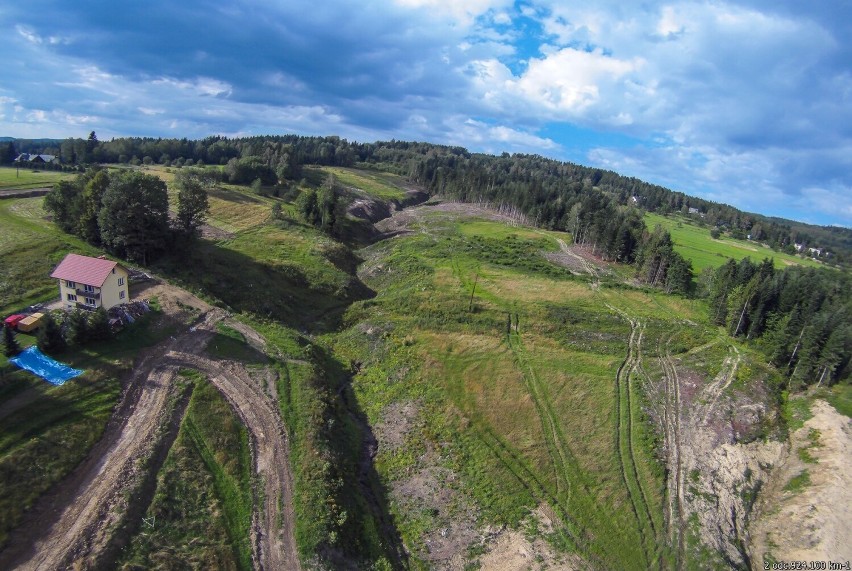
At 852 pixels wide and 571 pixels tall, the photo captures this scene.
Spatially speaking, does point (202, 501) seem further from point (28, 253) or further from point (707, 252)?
point (707, 252)

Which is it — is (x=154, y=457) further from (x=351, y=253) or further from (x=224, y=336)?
(x=351, y=253)

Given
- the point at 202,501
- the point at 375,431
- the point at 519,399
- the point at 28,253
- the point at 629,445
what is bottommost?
the point at 375,431

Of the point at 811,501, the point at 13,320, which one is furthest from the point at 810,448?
the point at 13,320

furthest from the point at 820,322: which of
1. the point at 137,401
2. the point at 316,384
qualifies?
the point at 137,401

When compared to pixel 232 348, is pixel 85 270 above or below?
above

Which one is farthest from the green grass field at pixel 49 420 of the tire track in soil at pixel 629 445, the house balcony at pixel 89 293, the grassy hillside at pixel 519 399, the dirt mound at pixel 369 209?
the dirt mound at pixel 369 209

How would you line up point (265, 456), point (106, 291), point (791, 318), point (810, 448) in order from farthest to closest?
point (791, 318), point (106, 291), point (810, 448), point (265, 456)

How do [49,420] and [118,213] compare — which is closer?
[49,420]
